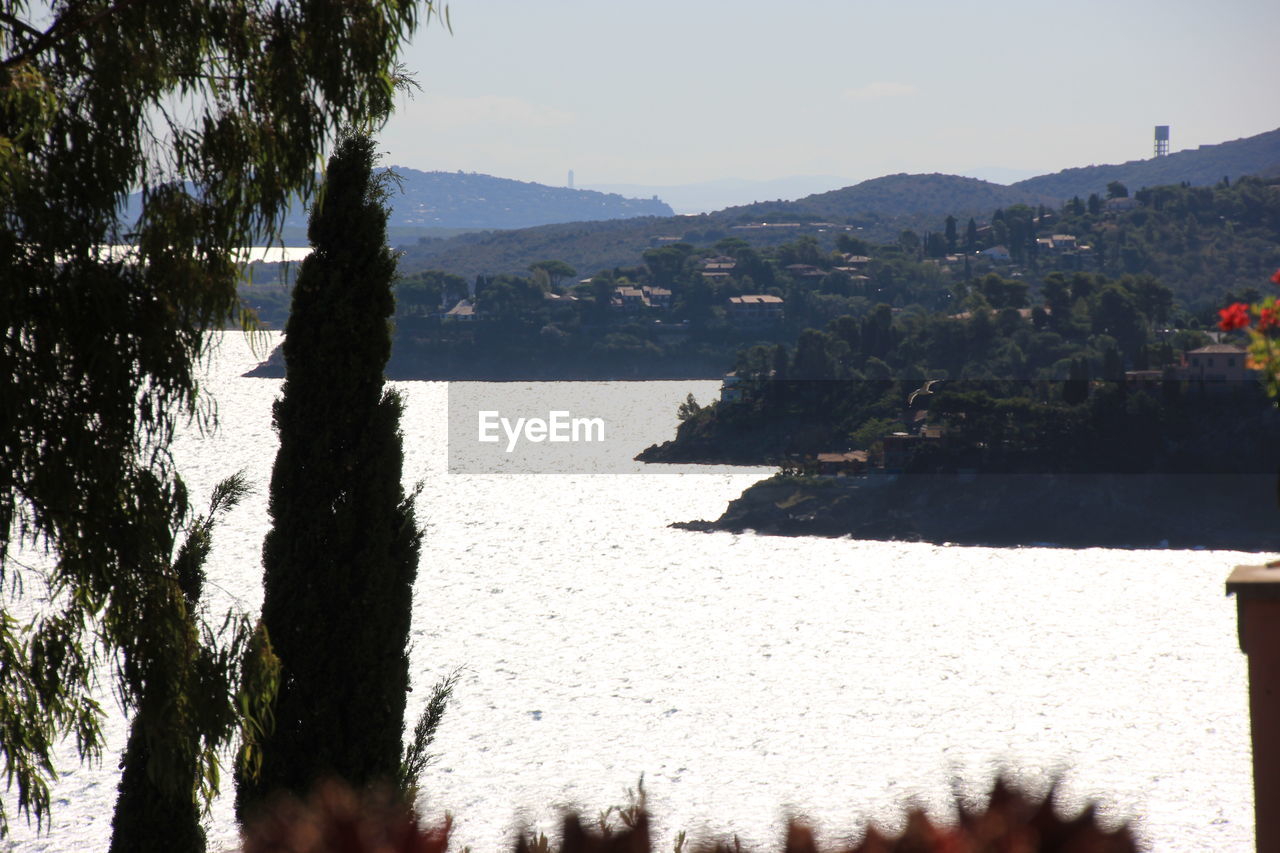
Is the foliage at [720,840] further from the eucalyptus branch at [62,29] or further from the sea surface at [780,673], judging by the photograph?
the sea surface at [780,673]

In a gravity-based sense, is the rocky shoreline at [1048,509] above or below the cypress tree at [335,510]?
below

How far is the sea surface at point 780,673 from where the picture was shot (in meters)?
28.3

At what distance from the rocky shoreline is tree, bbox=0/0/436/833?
5310cm

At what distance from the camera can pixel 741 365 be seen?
77312 millimetres

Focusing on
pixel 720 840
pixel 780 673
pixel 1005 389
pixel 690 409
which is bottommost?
pixel 780 673

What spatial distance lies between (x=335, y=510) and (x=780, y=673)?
32737 millimetres

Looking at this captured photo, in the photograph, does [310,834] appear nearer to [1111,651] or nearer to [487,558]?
[1111,651]

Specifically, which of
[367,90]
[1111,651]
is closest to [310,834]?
[367,90]

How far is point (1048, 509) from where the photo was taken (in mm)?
57125

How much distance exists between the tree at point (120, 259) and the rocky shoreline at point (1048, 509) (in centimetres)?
5310

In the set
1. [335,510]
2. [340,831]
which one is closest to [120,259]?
[335,510]

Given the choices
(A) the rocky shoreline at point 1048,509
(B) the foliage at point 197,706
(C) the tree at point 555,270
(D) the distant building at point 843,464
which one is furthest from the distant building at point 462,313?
(B) the foliage at point 197,706

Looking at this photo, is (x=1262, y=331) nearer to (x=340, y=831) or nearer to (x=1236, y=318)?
(x=1236, y=318)

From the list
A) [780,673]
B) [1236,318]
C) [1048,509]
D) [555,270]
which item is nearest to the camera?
[1236,318]
